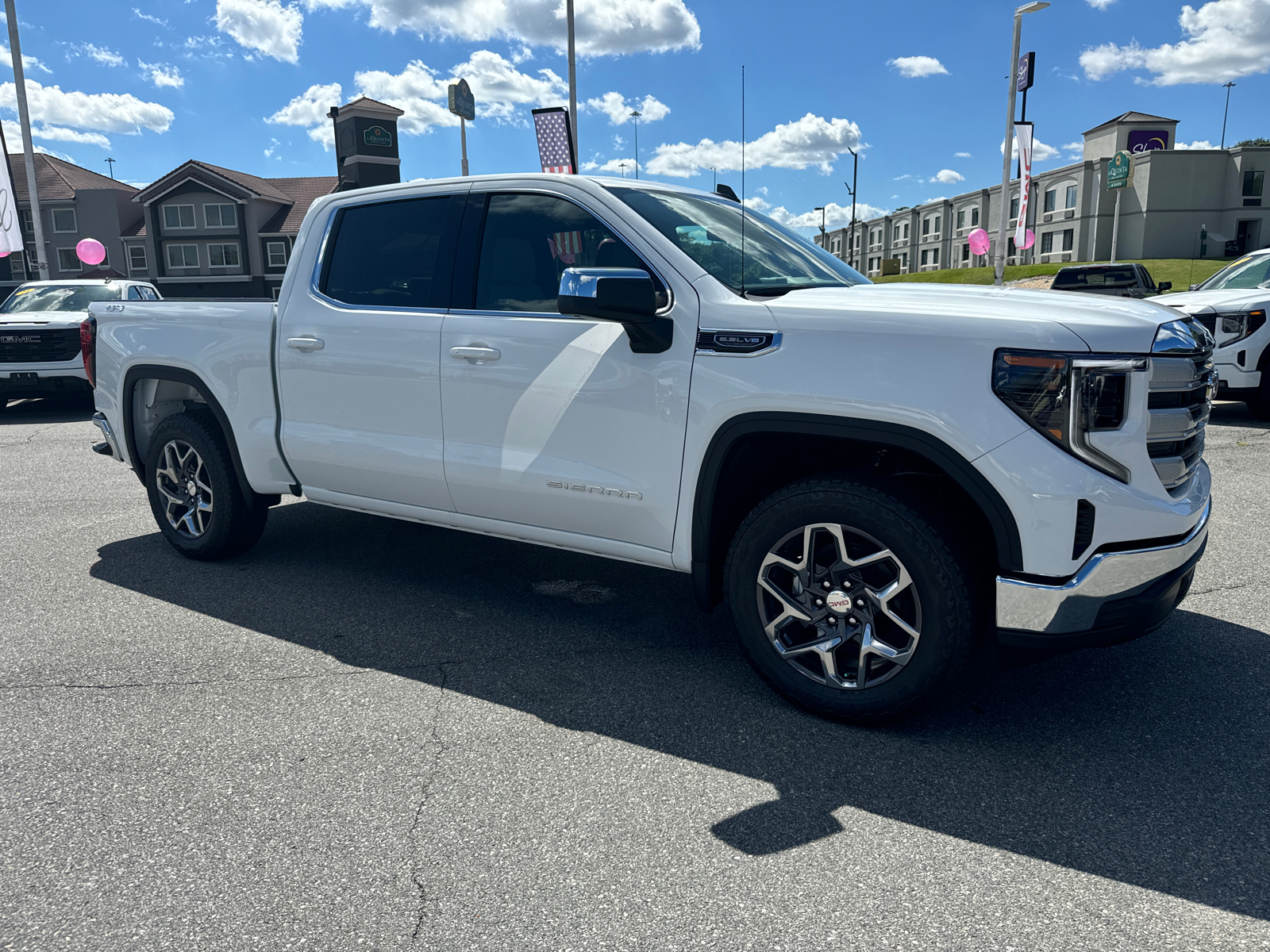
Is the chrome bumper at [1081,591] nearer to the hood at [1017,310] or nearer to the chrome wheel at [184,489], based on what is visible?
the hood at [1017,310]

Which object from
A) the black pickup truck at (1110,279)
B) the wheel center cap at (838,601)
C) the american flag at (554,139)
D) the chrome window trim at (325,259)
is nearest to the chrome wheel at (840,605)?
the wheel center cap at (838,601)

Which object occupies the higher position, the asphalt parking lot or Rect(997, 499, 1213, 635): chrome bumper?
Rect(997, 499, 1213, 635): chrome bumper

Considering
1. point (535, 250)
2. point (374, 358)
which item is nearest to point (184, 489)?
point (374, 358)

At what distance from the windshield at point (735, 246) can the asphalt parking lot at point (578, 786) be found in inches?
63.3

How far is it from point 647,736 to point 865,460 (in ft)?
4.19

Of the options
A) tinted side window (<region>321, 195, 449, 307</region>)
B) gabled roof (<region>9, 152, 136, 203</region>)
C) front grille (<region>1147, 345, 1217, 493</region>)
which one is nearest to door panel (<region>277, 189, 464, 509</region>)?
tinted side window (<region>321, 195, 449, 307</region>)

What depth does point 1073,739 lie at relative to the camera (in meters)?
3.25

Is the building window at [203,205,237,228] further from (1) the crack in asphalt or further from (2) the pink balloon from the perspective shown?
(1) the crack in asphalt

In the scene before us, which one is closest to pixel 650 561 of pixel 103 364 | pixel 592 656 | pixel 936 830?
pixel 592 656

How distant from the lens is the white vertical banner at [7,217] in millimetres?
19906

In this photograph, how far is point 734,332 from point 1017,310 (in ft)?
3.06

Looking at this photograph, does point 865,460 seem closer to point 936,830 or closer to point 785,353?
point 785,353

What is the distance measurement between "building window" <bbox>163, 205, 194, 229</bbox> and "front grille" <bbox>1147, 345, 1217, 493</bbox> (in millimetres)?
62914

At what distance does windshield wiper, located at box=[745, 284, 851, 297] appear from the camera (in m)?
3.57
